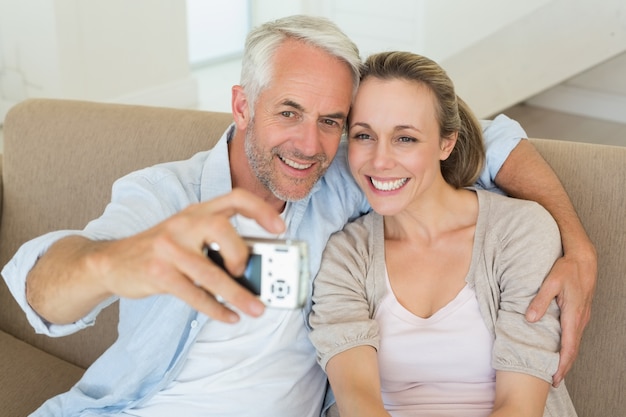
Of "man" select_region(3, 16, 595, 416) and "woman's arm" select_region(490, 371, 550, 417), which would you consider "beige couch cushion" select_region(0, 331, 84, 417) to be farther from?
"woman's arm" select_region(490, 371, 550, 417)

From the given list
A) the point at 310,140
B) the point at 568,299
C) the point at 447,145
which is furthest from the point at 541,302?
the point at 310,140

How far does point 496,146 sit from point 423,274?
13.8 inches

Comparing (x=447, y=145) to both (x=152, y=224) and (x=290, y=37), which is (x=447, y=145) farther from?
(x=152, y=224)

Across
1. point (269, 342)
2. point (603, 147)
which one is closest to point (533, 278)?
point (603, 147)

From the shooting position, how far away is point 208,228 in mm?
926

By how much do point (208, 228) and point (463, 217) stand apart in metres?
0.86

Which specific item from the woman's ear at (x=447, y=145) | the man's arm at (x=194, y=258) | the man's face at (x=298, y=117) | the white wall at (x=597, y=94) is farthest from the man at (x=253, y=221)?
the white wall at (x=597, y=94)

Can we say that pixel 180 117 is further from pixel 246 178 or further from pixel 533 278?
pixel 533 278

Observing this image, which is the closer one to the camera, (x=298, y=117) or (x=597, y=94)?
(x=298, y=117)

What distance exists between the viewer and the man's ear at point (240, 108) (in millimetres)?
1688

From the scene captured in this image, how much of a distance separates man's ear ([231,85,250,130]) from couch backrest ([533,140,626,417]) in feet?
2.33

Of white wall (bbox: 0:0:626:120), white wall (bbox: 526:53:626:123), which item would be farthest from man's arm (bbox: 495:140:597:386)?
white wall (bbox: 526:53:626:123)

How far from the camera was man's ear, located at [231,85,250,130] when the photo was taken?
169cm

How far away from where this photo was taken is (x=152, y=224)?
1446 millimetres
